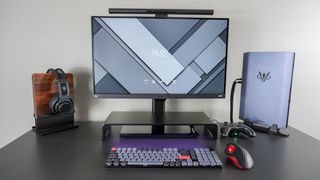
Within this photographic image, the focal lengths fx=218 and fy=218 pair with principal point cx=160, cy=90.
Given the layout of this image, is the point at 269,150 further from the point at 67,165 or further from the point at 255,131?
the point at 67,165

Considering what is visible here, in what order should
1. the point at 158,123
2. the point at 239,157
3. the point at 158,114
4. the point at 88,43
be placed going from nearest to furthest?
the point at 239,157 → the point at 158,123 → the point at 158,114 → the point at 88,43

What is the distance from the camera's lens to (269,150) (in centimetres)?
88

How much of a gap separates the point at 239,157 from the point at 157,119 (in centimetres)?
44

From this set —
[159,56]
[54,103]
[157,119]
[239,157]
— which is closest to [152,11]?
[159,56]

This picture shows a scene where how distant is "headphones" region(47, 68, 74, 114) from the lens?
1.07 metres

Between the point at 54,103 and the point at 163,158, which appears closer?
the point at 163,158

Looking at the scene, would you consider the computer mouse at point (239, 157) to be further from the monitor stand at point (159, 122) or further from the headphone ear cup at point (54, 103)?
the headphone ear cup at point (54, 103)

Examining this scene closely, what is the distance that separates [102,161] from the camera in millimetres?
774

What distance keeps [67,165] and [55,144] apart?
23 cm

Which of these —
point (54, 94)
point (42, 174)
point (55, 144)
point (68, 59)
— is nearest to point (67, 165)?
point (42, 174)

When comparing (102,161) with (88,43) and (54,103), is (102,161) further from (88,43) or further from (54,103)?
(88,43)

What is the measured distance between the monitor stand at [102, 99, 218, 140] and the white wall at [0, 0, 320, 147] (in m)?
0.17
